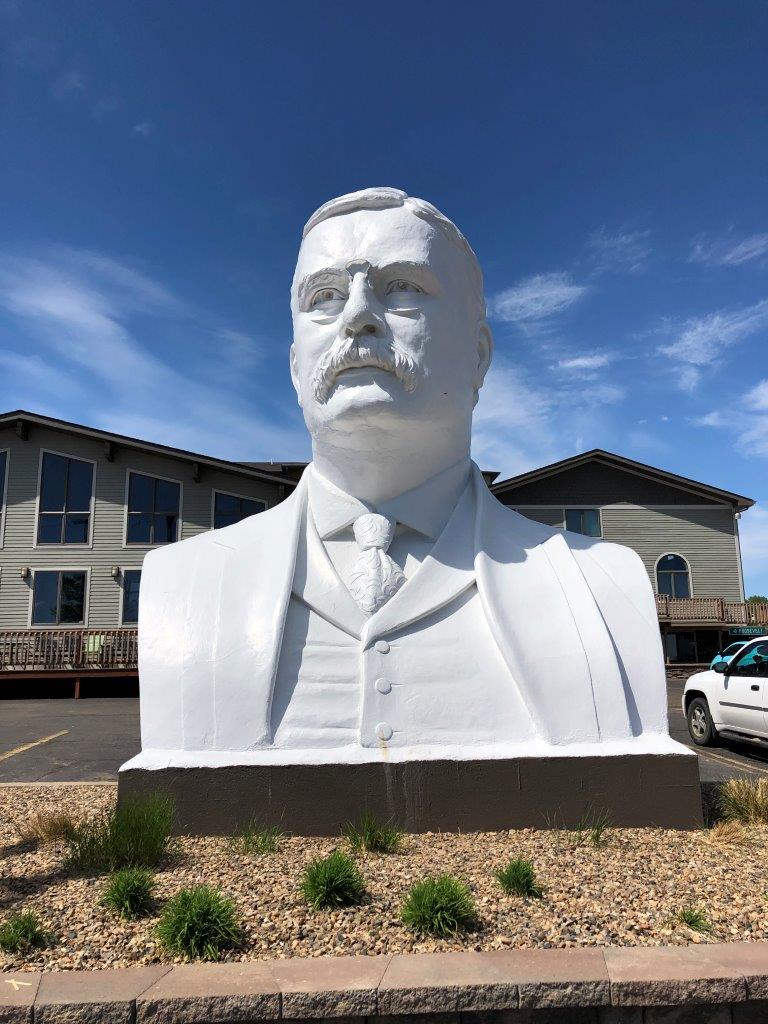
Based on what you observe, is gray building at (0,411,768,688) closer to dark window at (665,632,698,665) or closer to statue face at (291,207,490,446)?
dark window at (665,632,698,665)

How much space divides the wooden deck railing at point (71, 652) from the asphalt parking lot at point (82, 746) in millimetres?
2574

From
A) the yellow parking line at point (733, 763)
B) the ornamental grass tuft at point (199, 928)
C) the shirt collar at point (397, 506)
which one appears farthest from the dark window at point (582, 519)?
the ornamental grass tuft at point (199, 928)

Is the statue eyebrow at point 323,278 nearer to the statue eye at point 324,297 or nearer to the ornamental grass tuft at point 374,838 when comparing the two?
the statue eye at point 324,297

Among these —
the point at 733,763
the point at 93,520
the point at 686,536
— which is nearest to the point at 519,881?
the point at 733,763

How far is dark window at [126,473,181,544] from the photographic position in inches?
828

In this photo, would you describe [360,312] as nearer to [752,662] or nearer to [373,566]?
[373,566]

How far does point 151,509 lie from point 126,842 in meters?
18.2

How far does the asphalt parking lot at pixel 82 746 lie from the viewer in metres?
7.98

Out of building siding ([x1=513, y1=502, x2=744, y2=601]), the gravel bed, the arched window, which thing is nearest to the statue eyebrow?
the gravel bed

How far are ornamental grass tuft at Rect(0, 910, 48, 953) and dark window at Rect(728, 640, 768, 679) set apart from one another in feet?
28.1

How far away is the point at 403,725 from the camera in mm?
4281

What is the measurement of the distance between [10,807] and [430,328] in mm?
4670

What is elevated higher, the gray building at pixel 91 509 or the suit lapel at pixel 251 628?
the gray building at pixel 91 509

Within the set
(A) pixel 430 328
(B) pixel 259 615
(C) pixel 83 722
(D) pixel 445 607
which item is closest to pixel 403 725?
(D) pixel 445 607
